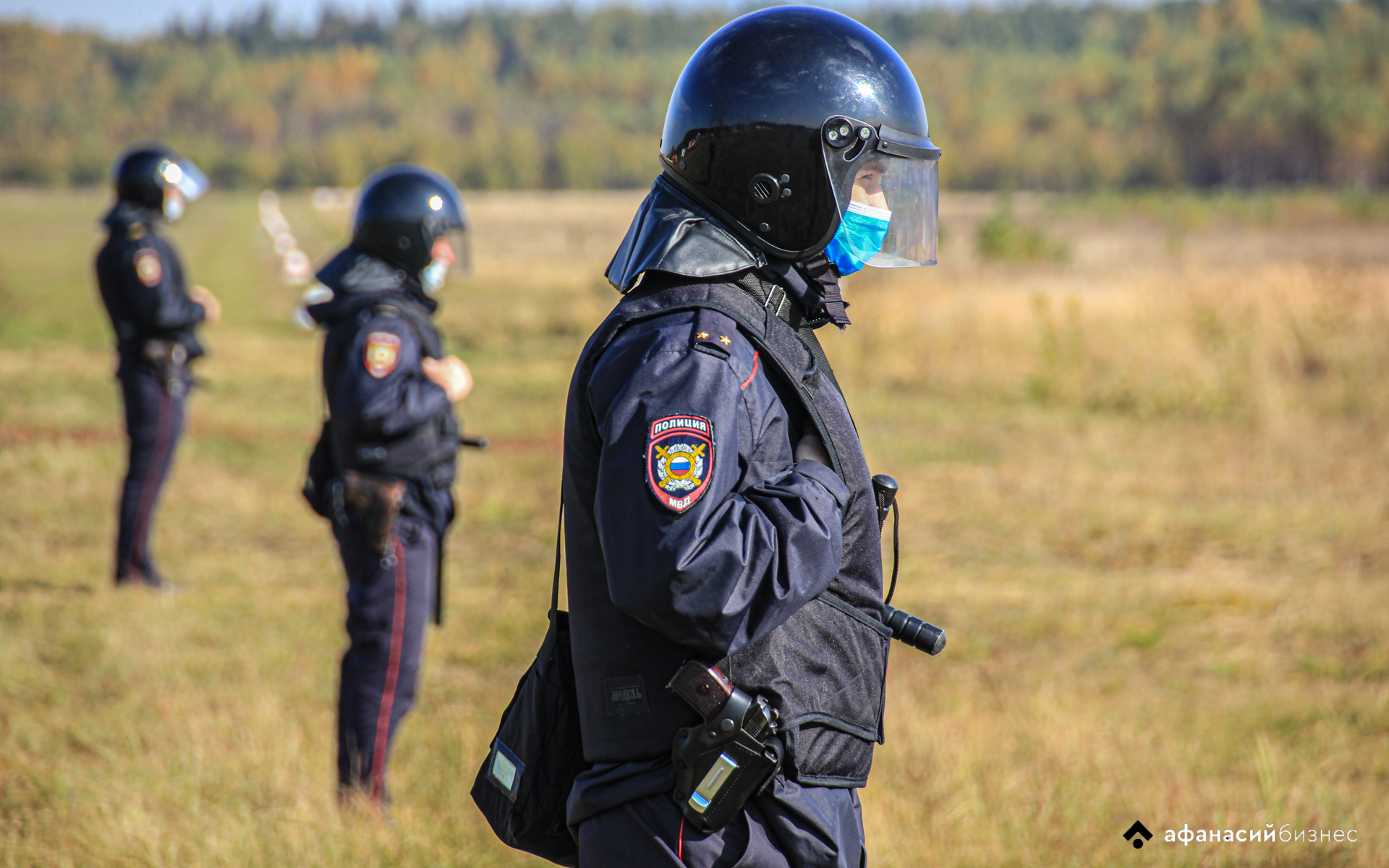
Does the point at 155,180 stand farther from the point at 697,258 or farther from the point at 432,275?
the point at 697,258

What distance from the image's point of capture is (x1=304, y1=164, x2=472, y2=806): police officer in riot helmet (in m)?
3.59

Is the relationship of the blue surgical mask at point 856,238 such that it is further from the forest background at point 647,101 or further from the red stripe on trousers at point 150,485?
the forest background at point 647,101

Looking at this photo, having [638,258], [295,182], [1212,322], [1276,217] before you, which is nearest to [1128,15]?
[295,182]

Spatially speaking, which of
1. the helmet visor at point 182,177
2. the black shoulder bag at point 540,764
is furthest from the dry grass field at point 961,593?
the helmet visor at point 182,177

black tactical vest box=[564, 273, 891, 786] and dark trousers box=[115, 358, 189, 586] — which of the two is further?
dark trousers box=[115, 358, 189, 586]

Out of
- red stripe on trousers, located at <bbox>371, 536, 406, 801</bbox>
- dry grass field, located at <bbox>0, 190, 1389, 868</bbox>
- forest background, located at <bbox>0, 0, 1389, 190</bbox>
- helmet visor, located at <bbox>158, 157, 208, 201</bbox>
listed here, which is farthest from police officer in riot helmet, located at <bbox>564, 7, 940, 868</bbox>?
forest background, located at <bbox>0, 0, 1389, 190</bbox>

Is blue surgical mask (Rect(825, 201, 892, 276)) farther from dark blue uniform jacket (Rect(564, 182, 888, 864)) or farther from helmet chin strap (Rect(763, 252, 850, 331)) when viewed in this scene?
dark blue uniform jacket (Rect(564, 182, 888, 864))

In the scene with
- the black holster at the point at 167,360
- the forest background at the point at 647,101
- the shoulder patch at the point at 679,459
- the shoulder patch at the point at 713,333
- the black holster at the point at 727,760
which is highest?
the forest background at the point at 647,101

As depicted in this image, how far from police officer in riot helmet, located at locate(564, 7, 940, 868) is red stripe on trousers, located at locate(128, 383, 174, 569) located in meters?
5.05

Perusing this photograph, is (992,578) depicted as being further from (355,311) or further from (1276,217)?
(1276,217)

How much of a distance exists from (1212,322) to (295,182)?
382 feet

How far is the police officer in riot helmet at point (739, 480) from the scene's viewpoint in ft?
5.09

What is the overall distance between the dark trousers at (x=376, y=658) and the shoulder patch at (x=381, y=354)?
524 mm

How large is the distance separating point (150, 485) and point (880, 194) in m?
5.35
